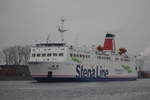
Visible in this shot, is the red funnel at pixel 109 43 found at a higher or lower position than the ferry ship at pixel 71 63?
higher

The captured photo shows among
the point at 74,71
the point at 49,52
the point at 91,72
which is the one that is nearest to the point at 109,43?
the point at 91,72

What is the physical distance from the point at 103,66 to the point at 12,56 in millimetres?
38043

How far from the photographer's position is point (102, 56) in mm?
54594

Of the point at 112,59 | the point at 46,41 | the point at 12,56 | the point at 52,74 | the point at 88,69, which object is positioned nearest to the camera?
the point at 52,74

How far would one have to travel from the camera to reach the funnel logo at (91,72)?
47.2 m

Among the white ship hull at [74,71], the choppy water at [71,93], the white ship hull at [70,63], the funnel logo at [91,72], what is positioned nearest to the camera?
the choppy water at [71,93]

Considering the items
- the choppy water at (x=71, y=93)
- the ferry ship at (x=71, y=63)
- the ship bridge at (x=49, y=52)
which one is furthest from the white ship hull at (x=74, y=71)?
the choppy water at (x=71, y=93)

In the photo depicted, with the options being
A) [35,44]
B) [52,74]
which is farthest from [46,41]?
[52,74]

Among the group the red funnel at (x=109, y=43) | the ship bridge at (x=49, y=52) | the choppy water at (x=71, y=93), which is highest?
the red funnel at (x=109, y=43)

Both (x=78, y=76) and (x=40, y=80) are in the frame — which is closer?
(x=40, y=80)

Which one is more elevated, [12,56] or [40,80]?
[12,56]

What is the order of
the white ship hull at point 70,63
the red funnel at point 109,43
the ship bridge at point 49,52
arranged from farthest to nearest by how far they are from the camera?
the red funnel at point 109,43 → the ship bridge at point 49,52 → the white ship hull at point 70,63

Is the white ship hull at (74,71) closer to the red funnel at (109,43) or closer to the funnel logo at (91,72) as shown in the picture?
the funnel logo at (91,72)

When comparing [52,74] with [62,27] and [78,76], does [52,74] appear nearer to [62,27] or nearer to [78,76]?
[78,76]
